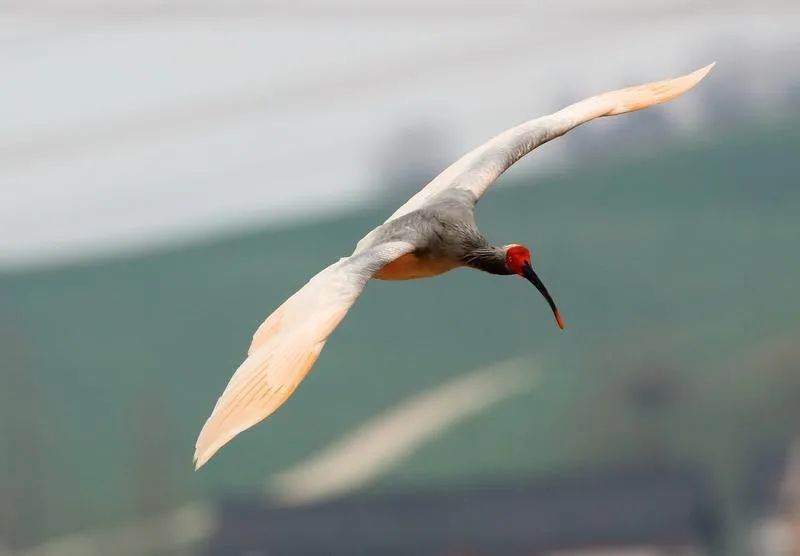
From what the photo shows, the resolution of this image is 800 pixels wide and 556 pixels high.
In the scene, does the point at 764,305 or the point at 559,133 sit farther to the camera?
the point at 764,305

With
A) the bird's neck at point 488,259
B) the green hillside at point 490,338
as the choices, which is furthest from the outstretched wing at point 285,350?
the green hillside at point 490,338

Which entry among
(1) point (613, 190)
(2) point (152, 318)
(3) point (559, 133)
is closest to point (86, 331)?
(2) point (152, 318)

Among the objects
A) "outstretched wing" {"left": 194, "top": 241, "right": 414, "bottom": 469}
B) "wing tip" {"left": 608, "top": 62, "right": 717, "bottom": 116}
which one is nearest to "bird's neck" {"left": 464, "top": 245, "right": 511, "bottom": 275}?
"outstretched wing" {"left": 194, "top": 241, "right": 414, "bottom": 469}

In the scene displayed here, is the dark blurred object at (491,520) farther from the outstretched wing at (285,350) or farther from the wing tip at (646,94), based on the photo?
the outstretched wing at (285,350)

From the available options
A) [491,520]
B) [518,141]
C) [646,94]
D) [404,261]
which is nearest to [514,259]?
[404,261]

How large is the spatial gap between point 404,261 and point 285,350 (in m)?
2.79

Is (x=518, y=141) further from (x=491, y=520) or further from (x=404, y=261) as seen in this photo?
(x=491, y=520)

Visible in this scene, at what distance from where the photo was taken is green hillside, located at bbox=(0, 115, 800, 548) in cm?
9188

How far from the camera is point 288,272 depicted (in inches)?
4104

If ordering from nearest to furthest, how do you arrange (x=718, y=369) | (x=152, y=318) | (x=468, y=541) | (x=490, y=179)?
(x=490, y=179) → (x=468, y=541) → (x=718, y=369) → (x=152, y=318)

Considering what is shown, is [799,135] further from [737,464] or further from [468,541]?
[468,541]

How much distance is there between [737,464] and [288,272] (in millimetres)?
27520

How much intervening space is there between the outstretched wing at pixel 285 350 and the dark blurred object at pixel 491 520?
6070 cm

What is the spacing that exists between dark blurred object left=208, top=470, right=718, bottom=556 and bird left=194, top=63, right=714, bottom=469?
57065 millimetres
